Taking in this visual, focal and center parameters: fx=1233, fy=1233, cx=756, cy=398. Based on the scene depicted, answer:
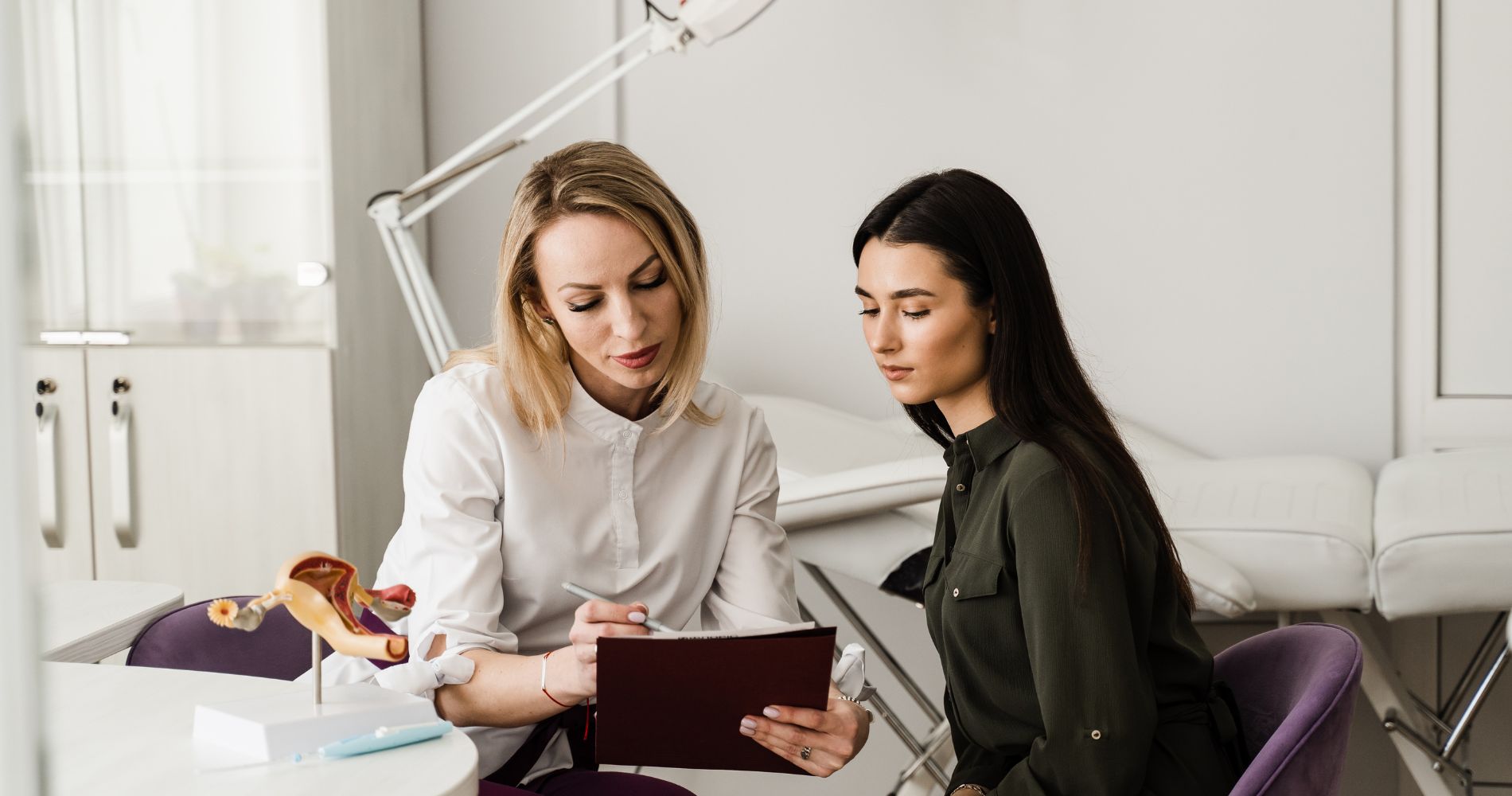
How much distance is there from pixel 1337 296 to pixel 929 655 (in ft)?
3.69

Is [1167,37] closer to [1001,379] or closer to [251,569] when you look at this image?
[1001,379]

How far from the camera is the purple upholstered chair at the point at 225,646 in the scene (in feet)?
4.52

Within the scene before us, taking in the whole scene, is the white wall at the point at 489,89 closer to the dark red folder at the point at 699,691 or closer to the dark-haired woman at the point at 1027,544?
the dark-haired woman at the point at 1027,544

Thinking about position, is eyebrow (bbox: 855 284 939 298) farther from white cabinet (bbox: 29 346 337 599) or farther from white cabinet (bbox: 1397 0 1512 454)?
white cabinet (bbox: 1397 0 1512 454)

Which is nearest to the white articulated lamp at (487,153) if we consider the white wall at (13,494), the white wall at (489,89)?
the white wall at (489,89)

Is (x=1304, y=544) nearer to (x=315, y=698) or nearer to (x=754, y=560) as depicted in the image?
(x=754, y=560)

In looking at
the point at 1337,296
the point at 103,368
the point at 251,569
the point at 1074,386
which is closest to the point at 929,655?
the point at 1337,296

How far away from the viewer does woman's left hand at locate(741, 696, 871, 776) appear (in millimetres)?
1085

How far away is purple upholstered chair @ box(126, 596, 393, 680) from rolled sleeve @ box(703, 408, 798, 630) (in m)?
0.38

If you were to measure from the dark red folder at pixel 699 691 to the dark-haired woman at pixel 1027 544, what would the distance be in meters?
0.18

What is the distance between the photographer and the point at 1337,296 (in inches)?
100

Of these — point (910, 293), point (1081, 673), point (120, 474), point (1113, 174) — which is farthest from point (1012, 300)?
point (120, 474)

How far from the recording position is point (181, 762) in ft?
2.70

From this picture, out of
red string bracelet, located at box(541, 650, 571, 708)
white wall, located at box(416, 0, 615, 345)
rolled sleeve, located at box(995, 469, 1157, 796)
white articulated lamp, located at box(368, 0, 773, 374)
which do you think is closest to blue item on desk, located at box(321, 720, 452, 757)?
red string bracelet, located at box(541, 650, 571, 708)
